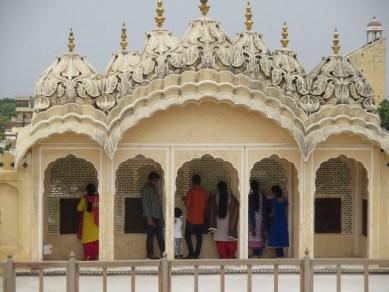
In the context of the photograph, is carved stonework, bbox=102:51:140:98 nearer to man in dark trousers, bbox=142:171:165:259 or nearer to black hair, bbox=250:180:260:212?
man in dark trousers, bbox=142:171:165:259

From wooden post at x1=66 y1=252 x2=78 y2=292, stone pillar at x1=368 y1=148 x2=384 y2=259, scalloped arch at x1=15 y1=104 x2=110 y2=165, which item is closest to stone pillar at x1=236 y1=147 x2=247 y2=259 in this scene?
stone pillar at x1=368 y1=148 x2=384 y2=259

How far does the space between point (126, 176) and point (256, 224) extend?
2378mm

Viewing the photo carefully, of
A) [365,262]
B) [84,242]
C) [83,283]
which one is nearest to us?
[365,262]

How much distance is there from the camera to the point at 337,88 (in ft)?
55.8

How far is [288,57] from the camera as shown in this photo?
58.0ft

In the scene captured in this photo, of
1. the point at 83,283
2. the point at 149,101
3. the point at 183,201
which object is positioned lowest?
the point at 83,283

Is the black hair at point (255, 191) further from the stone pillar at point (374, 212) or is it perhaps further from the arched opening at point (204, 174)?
the stone pillar at point (374, 212)

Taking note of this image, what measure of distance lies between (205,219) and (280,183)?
1.55 m

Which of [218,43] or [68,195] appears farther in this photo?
[68,195]

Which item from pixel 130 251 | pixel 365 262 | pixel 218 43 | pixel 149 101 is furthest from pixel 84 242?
pixel 365 262

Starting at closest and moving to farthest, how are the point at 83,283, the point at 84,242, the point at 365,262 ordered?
the point at 365,262, the point at 83,283, the point at 84,242

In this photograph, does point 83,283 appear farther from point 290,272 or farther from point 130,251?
point 290,272

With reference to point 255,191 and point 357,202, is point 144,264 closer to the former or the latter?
point 255,191

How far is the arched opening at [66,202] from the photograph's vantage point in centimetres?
1811
